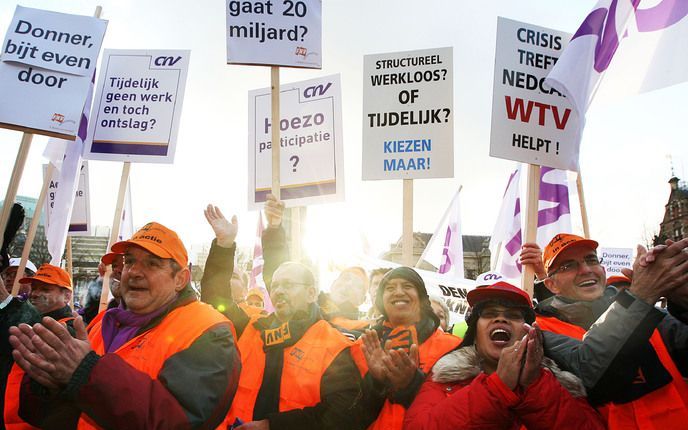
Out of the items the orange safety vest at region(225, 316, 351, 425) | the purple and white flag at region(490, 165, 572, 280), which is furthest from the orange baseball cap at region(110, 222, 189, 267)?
the purple and white flag at region(490, 165, 572, 280)

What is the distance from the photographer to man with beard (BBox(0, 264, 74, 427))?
2531mm

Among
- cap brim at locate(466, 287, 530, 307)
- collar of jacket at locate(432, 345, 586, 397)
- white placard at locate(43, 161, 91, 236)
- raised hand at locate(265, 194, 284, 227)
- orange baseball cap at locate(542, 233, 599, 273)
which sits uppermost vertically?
white placard at locate(43, 161, 91, 236)

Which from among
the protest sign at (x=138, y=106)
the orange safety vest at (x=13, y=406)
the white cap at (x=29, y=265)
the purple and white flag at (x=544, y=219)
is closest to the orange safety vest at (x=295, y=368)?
the orange safety vest at (x=13, y=406)

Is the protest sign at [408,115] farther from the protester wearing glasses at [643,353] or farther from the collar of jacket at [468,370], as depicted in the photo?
the protester wearing glasses at [643,353]

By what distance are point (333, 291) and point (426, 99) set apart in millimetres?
2266

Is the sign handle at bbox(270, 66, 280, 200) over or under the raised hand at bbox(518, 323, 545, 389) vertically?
over

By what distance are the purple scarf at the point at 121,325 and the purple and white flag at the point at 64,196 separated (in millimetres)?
3002

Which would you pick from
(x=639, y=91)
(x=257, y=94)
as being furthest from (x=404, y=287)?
(x=257, y=94)

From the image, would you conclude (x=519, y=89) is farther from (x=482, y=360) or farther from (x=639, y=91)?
(x=482, y=360)

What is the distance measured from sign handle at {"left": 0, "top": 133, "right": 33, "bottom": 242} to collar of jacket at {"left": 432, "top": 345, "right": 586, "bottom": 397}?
144 inches

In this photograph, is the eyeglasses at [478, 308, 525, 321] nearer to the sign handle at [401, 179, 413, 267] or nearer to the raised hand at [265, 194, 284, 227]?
the sign handle at [401, 179, 413, 267]

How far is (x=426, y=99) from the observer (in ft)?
13.2

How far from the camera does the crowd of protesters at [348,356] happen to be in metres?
1.68

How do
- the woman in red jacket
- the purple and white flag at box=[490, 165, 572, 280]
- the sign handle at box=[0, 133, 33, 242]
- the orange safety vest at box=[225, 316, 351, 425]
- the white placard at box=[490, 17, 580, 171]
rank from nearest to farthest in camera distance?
1. the woman in red jacket
2. the orange safety vest at box=[225, 316, 351, 425]
3. the white placard at box=[490, 17, 580, 171]
4. the sign handle at box=[0, 133, 33, 242]
5. the purple and white flag at box=[490, 165, 572, 280]
